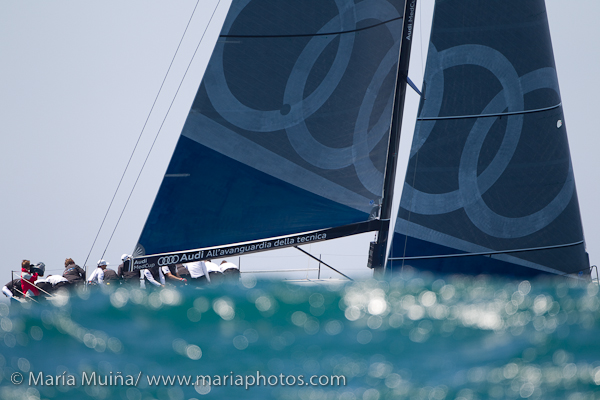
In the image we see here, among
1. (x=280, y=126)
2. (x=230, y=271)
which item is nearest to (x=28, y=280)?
(x=230, y=271)

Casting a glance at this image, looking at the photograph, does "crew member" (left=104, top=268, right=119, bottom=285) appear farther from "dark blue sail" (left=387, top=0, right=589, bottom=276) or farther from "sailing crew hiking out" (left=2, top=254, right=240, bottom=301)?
"dark blue sail" (left=387, top=0, right=589, bottom=276)

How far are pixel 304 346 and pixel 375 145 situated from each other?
437 centimetres

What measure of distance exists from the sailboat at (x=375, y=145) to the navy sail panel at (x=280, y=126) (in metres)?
0.02

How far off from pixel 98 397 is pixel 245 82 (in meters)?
5.84

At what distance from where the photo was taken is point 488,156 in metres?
12.2

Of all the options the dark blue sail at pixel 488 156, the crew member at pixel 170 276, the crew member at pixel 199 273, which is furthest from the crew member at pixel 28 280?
the dark blue sail at pixel 488 156

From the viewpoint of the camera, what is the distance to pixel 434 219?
480 inches

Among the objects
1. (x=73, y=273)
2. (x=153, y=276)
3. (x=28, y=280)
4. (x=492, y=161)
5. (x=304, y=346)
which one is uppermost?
(x=492, y=161)

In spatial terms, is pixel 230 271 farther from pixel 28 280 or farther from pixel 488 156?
pixel 488 156

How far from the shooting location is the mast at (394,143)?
11422 mm

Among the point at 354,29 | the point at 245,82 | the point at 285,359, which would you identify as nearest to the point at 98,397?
the point at 285,359

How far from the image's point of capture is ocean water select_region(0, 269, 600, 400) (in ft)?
23.0

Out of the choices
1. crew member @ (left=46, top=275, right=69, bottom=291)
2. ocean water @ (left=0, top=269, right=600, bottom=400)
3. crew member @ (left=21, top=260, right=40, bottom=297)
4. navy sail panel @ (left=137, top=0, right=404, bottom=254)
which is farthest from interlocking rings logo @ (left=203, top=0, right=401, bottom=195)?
crew member @ (left=21, top=260, right=40, bottom=297)

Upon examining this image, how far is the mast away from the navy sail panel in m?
0.22
